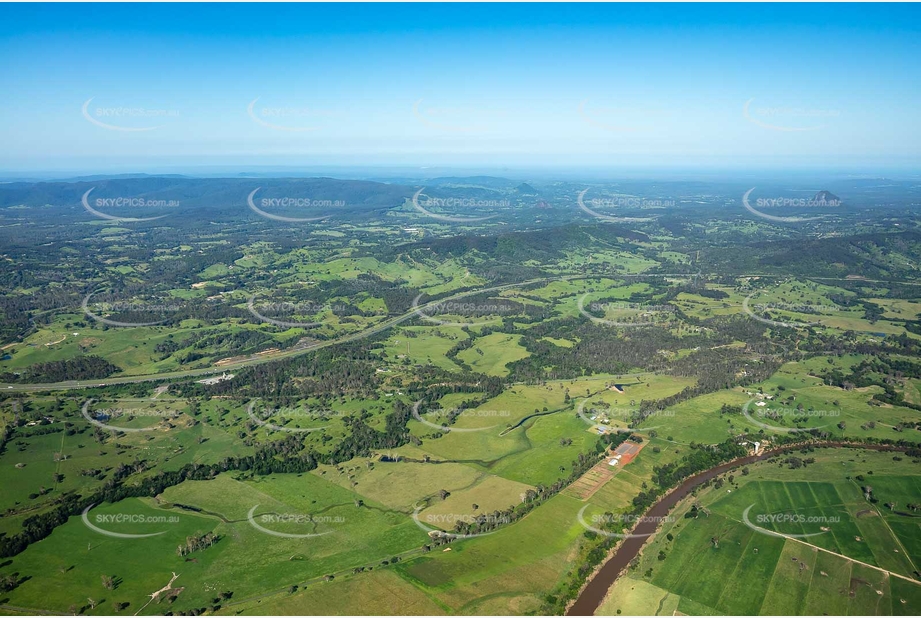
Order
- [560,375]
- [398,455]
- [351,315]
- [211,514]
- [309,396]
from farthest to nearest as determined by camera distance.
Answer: [351,315] → [560,375] → [309,396] → [398,455] → [211,514]

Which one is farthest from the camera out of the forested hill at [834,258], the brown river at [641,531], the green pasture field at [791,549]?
the forested hill at [834,258]

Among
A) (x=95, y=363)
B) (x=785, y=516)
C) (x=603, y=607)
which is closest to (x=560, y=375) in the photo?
(x=785, y=516)

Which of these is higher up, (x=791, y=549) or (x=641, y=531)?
(x=791, y=549)

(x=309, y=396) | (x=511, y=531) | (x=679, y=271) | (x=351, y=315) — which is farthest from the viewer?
(x=679, y=271)

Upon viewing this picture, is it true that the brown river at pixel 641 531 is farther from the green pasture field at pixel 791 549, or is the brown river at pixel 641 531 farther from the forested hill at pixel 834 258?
the forested hill at pixel 834 258

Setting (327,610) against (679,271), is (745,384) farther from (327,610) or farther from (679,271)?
(679,271)

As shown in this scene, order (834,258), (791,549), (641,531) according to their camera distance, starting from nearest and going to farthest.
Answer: (791,549)
(641,531)
(834,258)

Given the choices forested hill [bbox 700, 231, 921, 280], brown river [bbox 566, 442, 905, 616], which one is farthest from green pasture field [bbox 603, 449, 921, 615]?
forested hill [bbox 700, 231, 921, 280]

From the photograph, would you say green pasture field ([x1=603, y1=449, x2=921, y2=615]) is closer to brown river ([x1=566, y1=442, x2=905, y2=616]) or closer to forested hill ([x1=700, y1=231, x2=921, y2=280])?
brown river ([x1=566, y1=442, x2=905, y2=616])

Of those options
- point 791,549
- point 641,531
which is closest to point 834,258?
point 791,549

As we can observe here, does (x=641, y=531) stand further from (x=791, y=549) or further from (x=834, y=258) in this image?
(x=834, y=258)

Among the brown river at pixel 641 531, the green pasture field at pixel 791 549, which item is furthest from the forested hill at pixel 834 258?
the green pasture field at pixel 791 549
